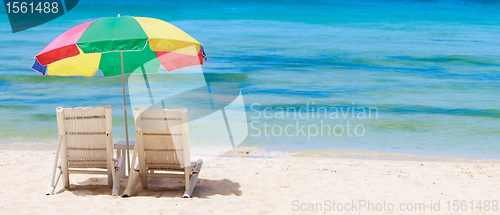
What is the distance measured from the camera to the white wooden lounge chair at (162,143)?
13.9 ft

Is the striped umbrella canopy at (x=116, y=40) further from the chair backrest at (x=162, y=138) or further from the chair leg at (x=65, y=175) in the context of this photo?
the chair leg at (x=65, y=175)

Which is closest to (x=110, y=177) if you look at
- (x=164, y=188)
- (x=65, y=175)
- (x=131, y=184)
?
(x=131, y=184)

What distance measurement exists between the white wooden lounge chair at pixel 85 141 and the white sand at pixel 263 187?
27 centimetres

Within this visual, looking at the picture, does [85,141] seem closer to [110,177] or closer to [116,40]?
[110,177]

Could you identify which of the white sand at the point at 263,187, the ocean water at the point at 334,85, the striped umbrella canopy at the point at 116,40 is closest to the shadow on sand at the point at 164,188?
the white sand at the point at 263,187

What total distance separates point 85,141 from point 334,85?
44.1ft

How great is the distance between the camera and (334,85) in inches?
666

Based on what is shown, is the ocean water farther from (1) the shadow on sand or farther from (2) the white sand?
(1) the shadow on sand

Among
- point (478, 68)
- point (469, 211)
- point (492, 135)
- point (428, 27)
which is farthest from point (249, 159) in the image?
point (428, 27)

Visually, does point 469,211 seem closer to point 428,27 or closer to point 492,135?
point 492,135

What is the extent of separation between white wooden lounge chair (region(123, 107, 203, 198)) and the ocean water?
11.3ft

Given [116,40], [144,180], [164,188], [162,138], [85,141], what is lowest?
[164,188]

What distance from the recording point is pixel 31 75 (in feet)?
57.6

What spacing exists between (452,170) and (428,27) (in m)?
42.5
